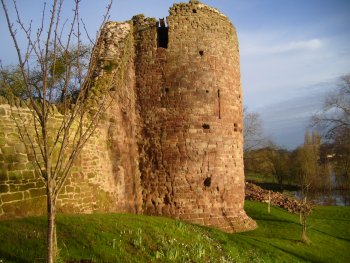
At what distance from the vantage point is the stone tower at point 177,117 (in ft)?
40.6

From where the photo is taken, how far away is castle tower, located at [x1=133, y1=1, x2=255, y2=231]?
498 inches

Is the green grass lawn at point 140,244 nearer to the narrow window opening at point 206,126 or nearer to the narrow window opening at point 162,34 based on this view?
the narrow window opening at point 206,126

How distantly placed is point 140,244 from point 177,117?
6297 millimetres

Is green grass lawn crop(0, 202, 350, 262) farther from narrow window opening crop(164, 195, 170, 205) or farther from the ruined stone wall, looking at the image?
narrow window opening crop(164, 195, 170, 205)

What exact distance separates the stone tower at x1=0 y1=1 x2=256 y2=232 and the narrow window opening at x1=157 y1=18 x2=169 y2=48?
0.12ft

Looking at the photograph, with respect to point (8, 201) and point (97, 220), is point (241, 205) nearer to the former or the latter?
point (97, 220)

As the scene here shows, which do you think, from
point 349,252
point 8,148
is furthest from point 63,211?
point 349,252

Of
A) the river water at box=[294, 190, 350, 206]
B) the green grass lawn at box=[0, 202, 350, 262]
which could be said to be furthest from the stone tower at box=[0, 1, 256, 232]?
the river water at box=[294, 190, 350, 206]

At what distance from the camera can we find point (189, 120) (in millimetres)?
12828

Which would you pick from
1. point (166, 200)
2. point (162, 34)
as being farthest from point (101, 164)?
point (162, 34)

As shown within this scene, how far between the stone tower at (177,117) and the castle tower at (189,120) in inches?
1.4

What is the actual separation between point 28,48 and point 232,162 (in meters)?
9.54

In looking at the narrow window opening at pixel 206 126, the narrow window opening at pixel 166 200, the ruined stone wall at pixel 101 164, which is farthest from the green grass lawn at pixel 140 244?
the narrow window opening at pixel 206 126

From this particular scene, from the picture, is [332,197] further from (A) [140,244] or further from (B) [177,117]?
(A) [140,244]
